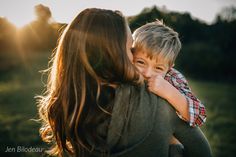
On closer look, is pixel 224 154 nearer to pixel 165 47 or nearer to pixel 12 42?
pixel 165 47

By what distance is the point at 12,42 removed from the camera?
37.8ft

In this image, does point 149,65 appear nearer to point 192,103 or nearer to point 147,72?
point 147,72

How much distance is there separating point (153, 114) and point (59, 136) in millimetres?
673

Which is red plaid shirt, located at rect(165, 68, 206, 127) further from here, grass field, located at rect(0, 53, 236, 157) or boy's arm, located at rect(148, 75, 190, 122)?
grass field, located at rect(0, 53, 236, 157)

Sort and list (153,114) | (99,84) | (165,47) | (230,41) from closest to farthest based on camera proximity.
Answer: (153,114), (99,84), (165,47), (230,41)

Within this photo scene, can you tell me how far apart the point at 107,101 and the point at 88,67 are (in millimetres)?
220

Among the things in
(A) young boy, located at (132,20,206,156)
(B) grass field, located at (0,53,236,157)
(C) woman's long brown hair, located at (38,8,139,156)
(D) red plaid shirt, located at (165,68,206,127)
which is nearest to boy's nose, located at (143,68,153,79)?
(A) young boy, located at (132,20,206,156)

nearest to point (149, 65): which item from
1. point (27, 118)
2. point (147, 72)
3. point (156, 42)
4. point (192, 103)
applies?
point (147, 72)

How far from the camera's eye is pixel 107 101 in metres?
1.87

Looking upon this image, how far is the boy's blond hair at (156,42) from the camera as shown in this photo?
104 inches

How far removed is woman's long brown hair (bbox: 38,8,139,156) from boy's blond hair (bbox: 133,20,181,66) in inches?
28.7

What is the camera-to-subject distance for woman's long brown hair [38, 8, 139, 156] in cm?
185

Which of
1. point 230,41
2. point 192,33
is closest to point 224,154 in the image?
point 192,33

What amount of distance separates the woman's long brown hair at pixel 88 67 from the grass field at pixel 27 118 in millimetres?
3373
